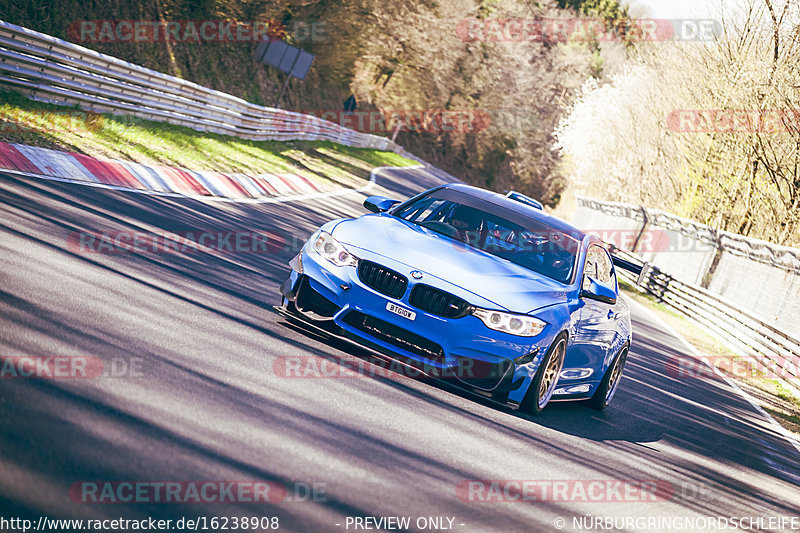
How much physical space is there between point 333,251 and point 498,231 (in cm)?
180

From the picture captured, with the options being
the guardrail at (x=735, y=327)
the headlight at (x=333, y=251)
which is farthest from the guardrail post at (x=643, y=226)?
the headlight at (x=333, y=251)

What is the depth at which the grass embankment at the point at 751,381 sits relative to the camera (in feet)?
48.2

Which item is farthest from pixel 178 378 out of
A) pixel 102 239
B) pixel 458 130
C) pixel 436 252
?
pixel 458 130

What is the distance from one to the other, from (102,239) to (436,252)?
12.0 feet

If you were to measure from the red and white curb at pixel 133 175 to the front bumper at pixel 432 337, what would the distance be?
20.0ft

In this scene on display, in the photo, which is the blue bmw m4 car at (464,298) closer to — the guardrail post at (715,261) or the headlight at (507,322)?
the headlight at (507,322)

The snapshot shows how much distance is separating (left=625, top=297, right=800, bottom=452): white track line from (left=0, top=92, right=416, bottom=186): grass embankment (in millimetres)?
10338

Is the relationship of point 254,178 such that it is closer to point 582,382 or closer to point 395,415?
point 582,382

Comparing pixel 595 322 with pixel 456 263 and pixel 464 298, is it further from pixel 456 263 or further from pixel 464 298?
pixel 464 298

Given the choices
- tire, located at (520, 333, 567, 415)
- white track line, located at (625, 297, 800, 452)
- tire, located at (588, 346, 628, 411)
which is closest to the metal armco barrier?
white track line, located at (625, 297, 800, 452)

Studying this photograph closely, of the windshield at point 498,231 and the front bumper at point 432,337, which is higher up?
the windshield at point 498,231

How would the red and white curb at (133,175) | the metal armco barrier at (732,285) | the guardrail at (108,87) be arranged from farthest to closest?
the metal armco barrier at (732,285)
the guardrail at (108,87)
the red and white curb at (133,175)

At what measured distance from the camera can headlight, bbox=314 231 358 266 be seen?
25.4ft

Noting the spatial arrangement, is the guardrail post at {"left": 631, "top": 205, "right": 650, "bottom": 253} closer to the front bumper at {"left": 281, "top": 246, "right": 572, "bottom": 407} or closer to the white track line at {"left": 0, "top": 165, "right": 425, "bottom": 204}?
the white track line at {"left": 0, "top": 165, "right": 425, "bottom": 204}
